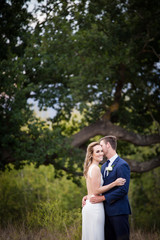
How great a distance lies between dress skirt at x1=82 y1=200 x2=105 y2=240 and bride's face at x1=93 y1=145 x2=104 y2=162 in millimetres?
680

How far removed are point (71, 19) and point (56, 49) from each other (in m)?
1.08

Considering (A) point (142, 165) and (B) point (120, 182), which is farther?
(A) point (142, 165)

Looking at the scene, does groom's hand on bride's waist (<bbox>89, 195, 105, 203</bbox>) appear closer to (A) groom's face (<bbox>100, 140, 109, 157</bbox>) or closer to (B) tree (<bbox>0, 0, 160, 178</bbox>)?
(A) groom's face (<bbox>100, 140, 109, 157</bbox>)

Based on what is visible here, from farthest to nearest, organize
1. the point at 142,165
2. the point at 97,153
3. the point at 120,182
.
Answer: the point at 142,165 < the point at 97,153 < the point at 120,182

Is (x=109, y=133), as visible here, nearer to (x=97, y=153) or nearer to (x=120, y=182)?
(x=97, y=153)

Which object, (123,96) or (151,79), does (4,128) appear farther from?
(151,79)

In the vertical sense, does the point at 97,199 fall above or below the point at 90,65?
below

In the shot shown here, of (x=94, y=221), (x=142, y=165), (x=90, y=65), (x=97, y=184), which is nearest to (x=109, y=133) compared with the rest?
(x=142, y=165)

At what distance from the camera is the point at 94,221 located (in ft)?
14.1

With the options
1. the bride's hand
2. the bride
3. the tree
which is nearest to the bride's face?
the bride

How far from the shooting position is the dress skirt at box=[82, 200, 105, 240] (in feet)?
14.1

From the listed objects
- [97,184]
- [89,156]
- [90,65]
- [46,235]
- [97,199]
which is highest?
[90,65]

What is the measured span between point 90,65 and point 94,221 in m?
6.00

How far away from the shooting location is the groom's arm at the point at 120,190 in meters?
4.17
